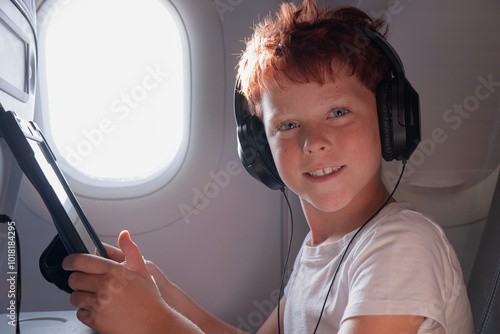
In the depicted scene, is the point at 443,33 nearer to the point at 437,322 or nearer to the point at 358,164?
the point at 358,164

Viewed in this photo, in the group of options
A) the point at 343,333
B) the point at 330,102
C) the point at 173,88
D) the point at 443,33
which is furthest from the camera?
the point at 173,88

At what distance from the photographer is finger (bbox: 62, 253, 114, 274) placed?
0.74 m

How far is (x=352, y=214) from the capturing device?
108 centimetres

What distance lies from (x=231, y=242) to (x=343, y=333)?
0.72 m

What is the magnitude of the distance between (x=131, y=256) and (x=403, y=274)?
1.50ft

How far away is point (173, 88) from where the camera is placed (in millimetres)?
1425

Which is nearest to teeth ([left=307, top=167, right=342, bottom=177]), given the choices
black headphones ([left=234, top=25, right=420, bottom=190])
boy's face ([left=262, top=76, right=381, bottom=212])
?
boy's face ([left=262, top=76, right=381, bottom=212])

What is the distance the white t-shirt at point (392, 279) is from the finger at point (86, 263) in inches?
15.8

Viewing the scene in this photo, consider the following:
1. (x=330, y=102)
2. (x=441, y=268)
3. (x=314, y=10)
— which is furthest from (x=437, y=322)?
(x=314, y=10)

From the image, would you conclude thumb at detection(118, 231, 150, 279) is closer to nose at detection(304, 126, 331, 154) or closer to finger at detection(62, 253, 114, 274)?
finger at detection(62, 253, 114, 274)

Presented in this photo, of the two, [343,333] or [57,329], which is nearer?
[343,333]

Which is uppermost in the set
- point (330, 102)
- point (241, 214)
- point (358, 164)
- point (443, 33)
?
point (443, 33)

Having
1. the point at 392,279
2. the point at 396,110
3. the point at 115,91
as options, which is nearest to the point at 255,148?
the point at 396,110

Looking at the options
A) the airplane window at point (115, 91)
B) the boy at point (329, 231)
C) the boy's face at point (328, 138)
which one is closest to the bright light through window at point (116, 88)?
the airplane window at point (115, 91)
